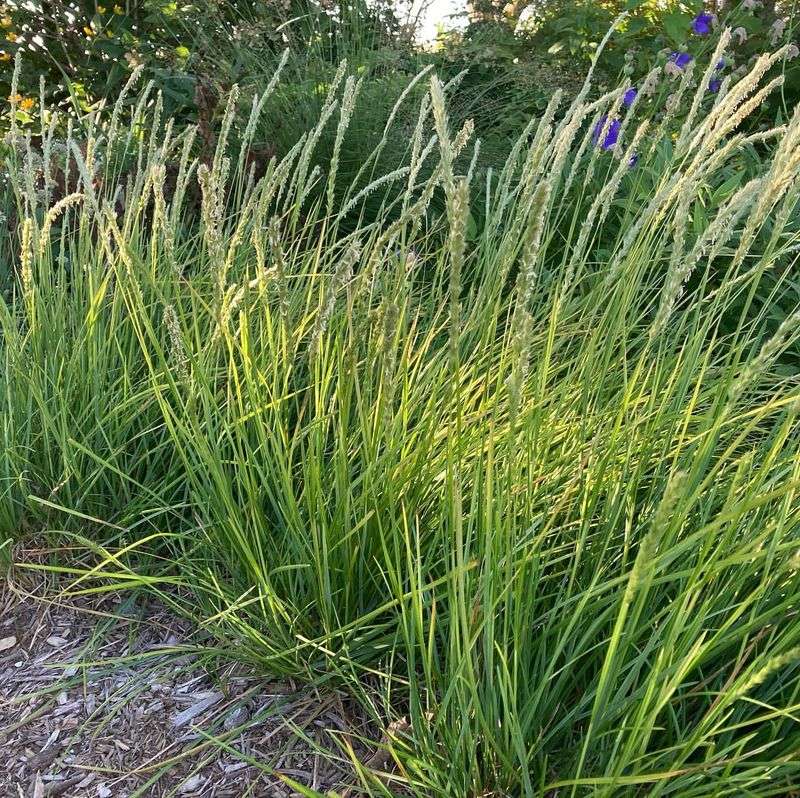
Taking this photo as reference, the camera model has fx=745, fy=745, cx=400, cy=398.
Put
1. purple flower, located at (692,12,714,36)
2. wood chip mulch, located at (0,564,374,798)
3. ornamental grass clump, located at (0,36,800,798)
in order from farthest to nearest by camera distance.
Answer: purple flower, located at (692,12,714,36), wood chip mulch, located at (0,564,374,798), ornamental grass clump, located at (0,36,800,798)

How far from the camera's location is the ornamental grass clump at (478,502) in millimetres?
1021

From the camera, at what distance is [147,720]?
1.42 m

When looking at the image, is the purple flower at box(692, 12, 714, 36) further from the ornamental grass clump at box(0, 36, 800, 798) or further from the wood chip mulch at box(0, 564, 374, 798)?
the wood chip mulch at box(0, 564, 374, 798)

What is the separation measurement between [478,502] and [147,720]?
781 mm

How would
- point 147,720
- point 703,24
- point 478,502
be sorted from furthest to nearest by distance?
point 703,24, point 147,720, point 478,502

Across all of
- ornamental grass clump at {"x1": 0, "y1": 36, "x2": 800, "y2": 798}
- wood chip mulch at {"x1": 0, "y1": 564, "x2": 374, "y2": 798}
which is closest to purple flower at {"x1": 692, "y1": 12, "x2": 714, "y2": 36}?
ornamental grass clump at {"x1": 0, "y1": 36, "x2": 800, "y2": 798}

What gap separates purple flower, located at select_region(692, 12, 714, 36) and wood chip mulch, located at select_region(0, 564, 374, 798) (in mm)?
3487

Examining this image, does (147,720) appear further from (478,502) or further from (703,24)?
(703,24)

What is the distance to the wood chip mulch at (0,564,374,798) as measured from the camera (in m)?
1.30

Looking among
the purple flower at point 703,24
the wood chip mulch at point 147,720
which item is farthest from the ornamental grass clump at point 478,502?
the purple flower at point 703,24

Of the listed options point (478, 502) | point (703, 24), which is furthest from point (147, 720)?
point (703, 24)

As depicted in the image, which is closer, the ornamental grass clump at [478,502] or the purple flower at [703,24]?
the ornamental grass clump at [478,502]

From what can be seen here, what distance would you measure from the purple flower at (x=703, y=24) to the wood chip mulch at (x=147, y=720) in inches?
137

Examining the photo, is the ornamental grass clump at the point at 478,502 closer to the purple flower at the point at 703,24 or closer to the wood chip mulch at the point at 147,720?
the wood chip mulch at the point at 147,720
